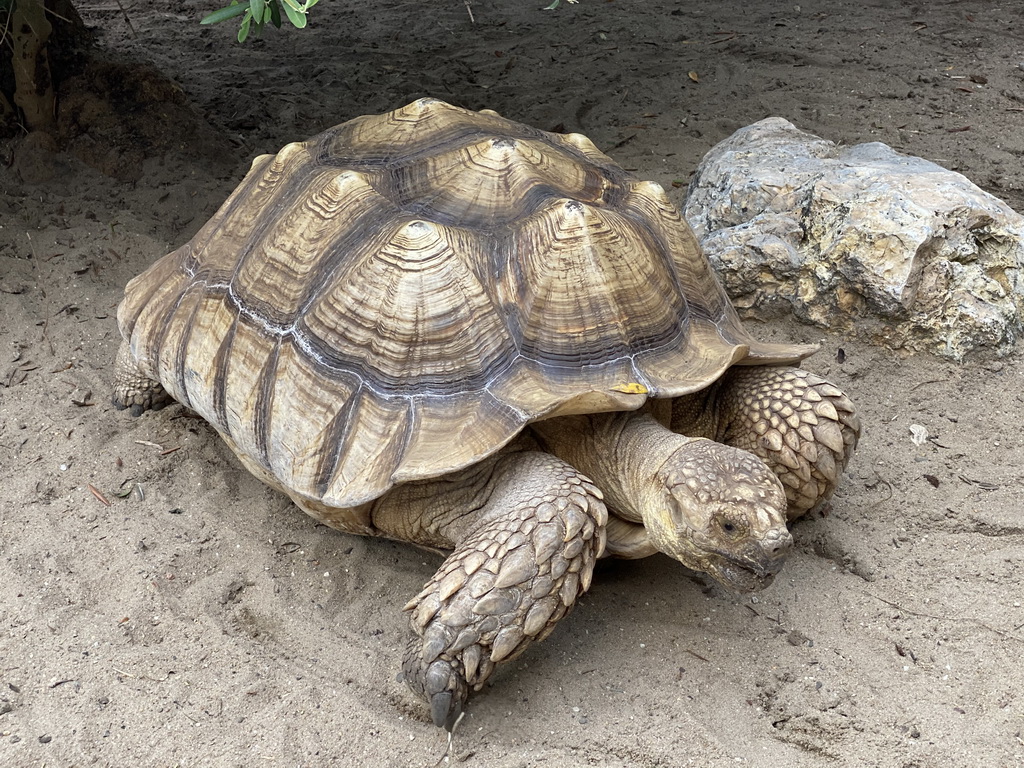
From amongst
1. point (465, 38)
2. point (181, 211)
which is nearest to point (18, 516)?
point (181, 211)

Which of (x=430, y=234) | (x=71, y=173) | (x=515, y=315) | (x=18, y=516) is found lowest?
(x=18, y=516)

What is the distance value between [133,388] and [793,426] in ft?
8.01

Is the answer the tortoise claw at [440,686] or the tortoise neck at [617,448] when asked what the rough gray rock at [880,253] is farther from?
the tortoise claw at [440,686]

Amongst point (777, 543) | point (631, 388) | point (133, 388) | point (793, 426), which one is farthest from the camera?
point (133, 388)

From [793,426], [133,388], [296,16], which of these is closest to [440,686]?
[793,426]

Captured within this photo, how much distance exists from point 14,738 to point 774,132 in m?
3.91

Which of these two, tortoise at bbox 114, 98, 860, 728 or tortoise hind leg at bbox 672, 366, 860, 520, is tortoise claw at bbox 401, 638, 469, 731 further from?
tortoise hind leg at bbox 672, 366, 860, 520

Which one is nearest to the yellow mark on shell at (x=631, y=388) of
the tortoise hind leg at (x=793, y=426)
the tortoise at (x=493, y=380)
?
the tortoise at (x=493, y=380)

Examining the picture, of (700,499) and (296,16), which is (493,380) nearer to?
(700,499)

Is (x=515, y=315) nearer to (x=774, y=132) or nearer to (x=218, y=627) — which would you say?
(x=218, y=627)

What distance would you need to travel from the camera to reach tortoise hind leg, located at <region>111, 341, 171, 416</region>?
3.48m

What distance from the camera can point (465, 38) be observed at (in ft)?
22.2

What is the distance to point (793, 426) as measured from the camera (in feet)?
8.80

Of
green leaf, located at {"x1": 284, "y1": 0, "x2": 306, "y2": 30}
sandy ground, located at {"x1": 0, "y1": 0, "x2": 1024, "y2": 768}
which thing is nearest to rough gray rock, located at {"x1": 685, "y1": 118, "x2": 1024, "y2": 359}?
sandy ground, located at {"x1": 0, "y1": 0, "x2": 1024, "y2": 768}
